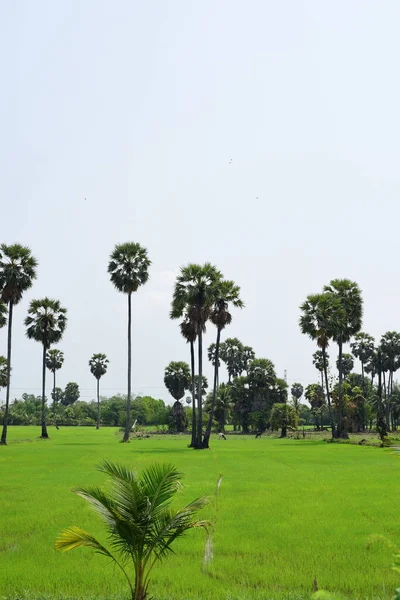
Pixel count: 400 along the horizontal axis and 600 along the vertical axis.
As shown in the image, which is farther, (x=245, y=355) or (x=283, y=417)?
(x=245, y=355)

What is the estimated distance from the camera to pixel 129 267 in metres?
64.0

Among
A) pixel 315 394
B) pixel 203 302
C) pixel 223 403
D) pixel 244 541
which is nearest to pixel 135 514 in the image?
pixel 244 541

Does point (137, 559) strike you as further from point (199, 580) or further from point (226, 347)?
point (226, 347)

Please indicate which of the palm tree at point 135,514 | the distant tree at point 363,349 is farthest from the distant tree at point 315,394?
the palm tree at point 135,514

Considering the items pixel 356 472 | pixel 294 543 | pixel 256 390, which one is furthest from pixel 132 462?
pixel 256 390

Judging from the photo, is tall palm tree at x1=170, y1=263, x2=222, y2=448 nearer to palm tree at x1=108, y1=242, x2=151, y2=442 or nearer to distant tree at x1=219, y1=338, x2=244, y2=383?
palm tree at x1=108, y1=242, x2=151, y2=442

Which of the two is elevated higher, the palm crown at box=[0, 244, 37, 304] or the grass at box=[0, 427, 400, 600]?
the palm crown at box=[0, 244, 37, 304]

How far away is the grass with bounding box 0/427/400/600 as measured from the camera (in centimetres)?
1043

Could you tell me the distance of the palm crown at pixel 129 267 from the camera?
6384 centimetres

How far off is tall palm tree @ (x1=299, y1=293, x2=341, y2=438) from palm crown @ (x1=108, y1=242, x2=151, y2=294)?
59.0ft

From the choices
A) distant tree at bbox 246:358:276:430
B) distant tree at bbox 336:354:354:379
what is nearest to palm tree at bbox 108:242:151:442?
distant tree at bbox 246:358:276:430

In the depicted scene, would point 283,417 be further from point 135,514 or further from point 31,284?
point 135,514

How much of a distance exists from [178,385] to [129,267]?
4356 centimetres

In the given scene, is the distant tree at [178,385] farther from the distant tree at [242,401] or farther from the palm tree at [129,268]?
the palm tree at [129,268]
